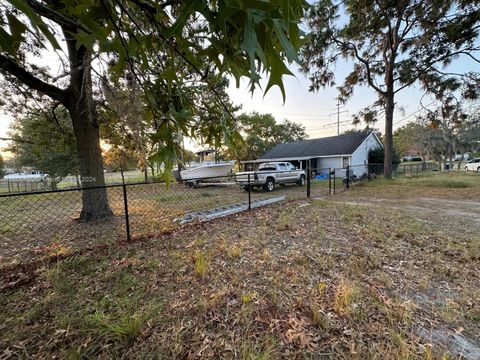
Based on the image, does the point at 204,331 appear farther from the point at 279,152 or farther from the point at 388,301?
the point at 279,152

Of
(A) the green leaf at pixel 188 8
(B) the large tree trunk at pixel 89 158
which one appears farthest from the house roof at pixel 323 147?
(A) the green leaf at pixel 188 8

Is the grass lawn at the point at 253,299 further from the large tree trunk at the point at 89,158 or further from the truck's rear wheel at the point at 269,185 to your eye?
the truck's rear wheel at the point at 269,185

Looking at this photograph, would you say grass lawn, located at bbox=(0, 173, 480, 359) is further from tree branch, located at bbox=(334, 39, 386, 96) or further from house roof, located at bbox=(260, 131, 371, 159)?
house roof, located at bbox=(260, 131, 371, 159)

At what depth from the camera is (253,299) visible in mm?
1982

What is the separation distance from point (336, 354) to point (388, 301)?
0.88 m

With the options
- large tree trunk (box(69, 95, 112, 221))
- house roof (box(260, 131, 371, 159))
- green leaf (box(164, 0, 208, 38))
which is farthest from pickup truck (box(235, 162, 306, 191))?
green leaf (box(164, 0, 208, 38))

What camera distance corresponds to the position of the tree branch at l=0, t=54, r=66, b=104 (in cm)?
379

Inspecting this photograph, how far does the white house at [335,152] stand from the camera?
18500 millimetres

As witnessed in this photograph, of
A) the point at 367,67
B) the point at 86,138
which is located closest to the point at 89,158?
the point at 86,138

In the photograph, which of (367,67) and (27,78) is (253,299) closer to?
(27,78)

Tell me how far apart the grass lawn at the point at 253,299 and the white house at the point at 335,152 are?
15.6 metres

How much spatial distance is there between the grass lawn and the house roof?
55.0ft

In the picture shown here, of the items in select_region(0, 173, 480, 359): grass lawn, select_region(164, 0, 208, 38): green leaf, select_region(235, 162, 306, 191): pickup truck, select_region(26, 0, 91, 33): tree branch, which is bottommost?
select_region(0, 173, 480, 359): grass lawn

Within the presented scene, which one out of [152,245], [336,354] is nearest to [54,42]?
[336,354]
